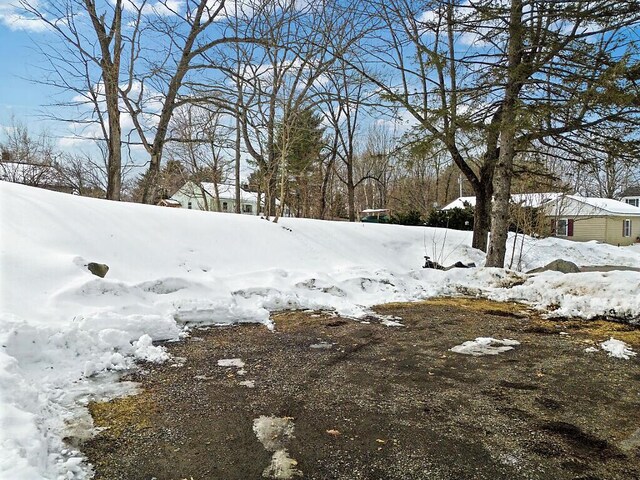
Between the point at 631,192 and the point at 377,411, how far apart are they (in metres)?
44.7

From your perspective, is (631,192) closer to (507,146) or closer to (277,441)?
(507,146)

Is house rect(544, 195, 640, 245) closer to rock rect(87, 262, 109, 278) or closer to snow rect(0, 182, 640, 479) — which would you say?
snow rect(0, 182, 640, 479)

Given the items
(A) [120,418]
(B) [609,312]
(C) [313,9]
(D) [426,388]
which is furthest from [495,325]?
(C) [313,9]

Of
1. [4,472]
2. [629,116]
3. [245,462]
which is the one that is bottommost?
[245,462]

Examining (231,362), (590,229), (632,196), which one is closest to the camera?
(231,362)

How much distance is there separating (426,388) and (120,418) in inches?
79.4

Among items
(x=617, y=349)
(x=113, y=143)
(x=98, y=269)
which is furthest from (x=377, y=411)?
(x=113, y=143)

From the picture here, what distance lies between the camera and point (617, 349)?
385 cm

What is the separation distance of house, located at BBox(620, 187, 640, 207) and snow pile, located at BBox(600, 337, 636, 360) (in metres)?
41.5

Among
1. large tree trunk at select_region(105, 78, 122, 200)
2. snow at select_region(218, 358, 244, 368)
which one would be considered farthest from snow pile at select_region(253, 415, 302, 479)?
large tree trunk at select_region(105, 78, 122, 200)

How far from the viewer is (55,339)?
124 inches

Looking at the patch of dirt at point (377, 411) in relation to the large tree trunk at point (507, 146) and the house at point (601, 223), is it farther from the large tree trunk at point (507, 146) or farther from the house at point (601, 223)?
the house at point (601, 223)

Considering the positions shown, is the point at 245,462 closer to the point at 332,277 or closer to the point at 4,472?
the point at 4,472

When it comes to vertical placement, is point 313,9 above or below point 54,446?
above
